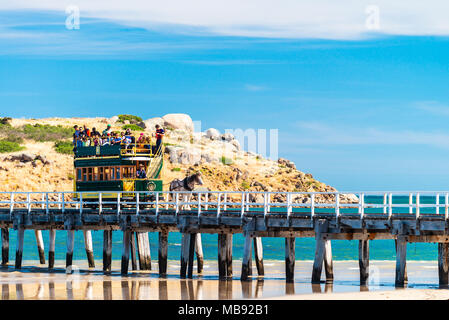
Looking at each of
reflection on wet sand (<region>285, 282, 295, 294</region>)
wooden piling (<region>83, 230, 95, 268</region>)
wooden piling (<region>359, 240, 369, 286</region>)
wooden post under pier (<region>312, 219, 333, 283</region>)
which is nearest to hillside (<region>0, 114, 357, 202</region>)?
wooden piling (<region>83, 230, 95, 268</region>)

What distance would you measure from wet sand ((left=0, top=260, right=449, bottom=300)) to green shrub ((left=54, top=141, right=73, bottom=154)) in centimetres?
8738

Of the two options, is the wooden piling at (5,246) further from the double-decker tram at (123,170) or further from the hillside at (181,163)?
the hillside at (181,163)

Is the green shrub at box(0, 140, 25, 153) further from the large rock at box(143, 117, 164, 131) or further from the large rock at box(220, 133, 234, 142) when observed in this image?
the large rock at box(220, 133, 234, 142)

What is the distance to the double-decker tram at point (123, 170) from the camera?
45.0 metres

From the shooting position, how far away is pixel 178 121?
148750 millimetres

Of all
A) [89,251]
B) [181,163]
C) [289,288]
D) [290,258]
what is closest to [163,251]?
[290,258]

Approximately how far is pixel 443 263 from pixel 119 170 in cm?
1819

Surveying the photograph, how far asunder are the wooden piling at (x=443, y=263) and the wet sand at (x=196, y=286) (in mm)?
398

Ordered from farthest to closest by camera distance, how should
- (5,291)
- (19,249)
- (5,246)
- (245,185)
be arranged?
(245,185), (5,246), (19,249), (5,291)

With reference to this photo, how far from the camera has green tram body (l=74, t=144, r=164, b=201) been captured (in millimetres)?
45000

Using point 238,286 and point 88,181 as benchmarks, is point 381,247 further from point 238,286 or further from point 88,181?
point 238,286

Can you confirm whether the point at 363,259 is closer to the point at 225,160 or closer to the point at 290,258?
the point at 290,258

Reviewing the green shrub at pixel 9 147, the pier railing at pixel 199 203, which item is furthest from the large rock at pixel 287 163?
the pier railing at pixel 199 203
